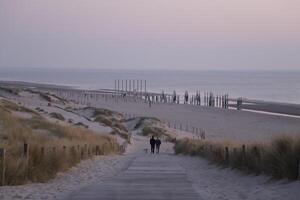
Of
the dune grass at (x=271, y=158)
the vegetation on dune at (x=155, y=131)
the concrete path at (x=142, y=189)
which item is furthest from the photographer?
the vegetation on dune at (x=155, y=131)

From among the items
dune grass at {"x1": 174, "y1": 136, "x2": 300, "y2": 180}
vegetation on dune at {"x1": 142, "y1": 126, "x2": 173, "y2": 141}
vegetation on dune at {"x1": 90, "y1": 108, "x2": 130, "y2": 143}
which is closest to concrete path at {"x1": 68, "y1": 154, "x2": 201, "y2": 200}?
dune grass at {"x1": 174, "y1": 136, "x2": 300, "y2": 180}

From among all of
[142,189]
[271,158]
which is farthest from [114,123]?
[142,189]

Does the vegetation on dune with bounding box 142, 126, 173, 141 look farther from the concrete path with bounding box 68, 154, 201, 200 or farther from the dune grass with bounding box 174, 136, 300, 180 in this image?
the concrete path with bounding box 68, 154, 201, 200

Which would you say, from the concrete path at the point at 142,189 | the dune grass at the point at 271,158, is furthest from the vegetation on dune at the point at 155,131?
the concrete path at the point at 142,189

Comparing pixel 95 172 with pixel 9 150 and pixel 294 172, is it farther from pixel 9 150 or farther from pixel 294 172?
pixel 294 172

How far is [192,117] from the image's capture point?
6644 centimetres

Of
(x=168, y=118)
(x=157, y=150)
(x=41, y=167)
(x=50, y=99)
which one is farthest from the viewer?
(x=50, y=99)

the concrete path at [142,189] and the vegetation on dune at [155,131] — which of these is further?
the vegetation on dune at [155,131]

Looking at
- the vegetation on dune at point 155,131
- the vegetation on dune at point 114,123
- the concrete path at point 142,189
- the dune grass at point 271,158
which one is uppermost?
the dune grass at point 271,158

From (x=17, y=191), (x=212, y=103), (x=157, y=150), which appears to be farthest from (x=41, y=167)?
(x=212, y=103)

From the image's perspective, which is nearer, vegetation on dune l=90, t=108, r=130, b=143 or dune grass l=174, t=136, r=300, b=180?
dune grass l=174, t=136, r=300, b=180

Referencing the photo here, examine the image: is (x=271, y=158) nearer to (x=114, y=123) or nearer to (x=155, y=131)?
(x=155, y=131)

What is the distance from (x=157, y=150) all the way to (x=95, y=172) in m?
16.1

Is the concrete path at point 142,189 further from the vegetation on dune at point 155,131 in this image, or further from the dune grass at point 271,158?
the vegetation on dune at point 155,131
